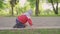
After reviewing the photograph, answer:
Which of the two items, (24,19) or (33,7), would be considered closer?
(24,19)

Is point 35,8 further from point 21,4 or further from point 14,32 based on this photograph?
point 14,32

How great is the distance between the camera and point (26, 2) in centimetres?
2539

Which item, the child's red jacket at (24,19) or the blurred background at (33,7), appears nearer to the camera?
the child's red jacket at (24,19)

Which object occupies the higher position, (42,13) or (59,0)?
(59,0)

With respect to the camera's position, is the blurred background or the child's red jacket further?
the blurred background

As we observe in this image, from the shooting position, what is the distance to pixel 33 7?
23641mm

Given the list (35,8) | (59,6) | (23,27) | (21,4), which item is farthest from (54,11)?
(23,27)

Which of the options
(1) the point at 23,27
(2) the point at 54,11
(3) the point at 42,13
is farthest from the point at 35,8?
(1) the point at 23,27

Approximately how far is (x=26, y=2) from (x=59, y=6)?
456cm

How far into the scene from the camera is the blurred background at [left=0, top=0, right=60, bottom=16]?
22.9 meters

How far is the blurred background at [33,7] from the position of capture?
22903 millimetres

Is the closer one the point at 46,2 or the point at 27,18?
the point at 27,18

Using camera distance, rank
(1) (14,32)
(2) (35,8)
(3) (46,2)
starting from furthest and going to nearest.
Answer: (3) (46,2) → (2) (35,8) → (1) (14,32)

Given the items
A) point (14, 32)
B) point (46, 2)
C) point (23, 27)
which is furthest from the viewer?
point (46, 2)
